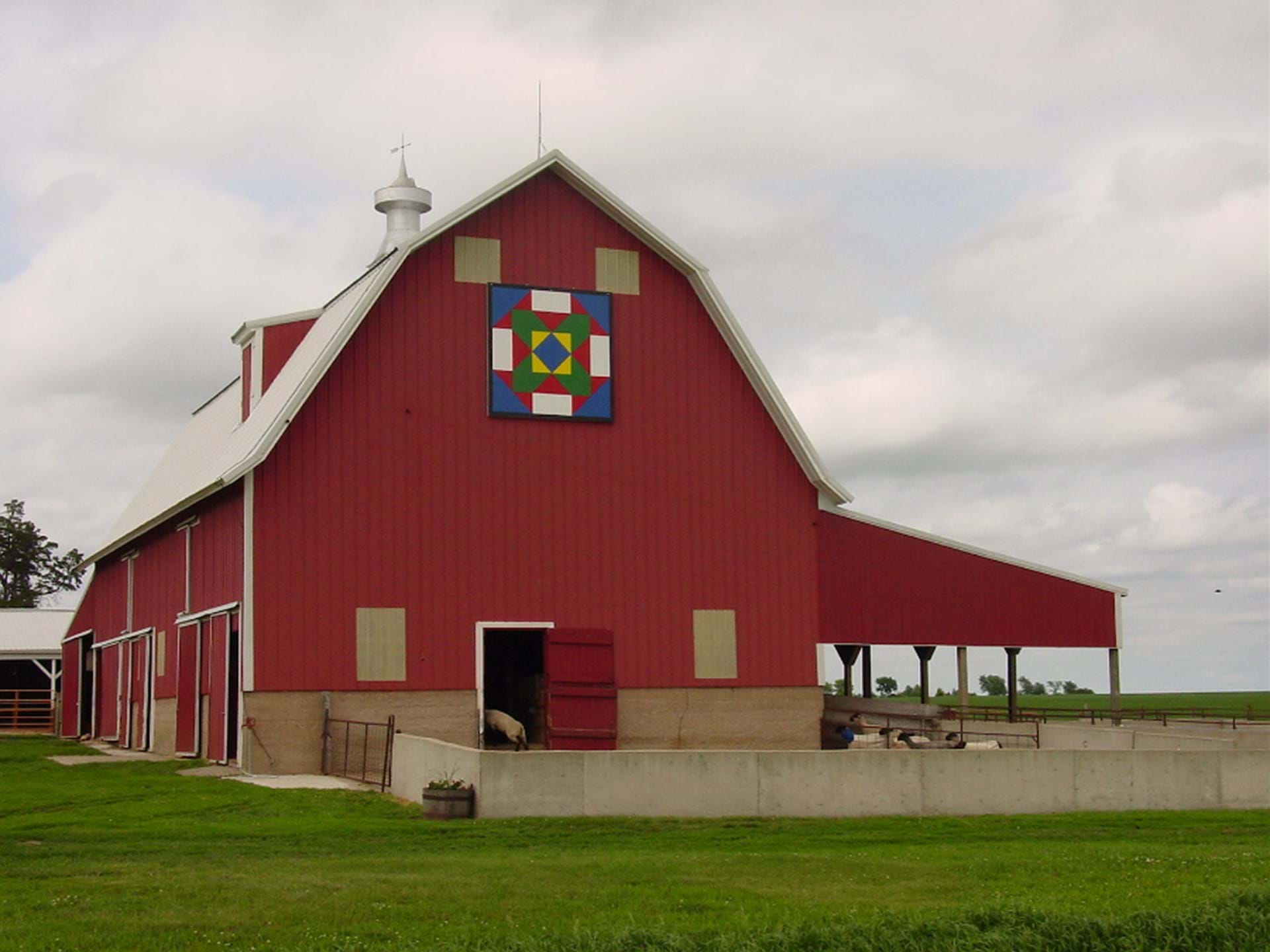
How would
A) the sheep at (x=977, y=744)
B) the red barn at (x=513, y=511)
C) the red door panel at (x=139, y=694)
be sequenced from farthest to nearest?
the red door panel at (x=139, y=694)
the sheep at (x=977, y=744)
the red barn at (x=513, y=511)

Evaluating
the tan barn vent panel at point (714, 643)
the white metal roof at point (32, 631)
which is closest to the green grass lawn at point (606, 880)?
the tan barn vent panel at point (714, 643)

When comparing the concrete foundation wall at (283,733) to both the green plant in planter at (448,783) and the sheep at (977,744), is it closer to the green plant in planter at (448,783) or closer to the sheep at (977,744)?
the green plant in planter at (448,783)

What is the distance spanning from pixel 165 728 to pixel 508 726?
8.77 metres

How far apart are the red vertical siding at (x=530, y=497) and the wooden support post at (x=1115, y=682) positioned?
12781mm

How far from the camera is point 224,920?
454 inches

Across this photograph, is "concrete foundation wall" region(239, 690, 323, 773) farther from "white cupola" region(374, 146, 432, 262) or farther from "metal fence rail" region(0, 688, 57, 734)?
"metal fence rail" region(0, 688, 57, 734)

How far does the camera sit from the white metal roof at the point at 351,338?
25.4m

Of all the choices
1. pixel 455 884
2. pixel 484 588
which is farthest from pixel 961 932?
pixel 484 588

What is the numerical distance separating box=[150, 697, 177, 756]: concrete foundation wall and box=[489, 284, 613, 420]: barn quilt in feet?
29.0

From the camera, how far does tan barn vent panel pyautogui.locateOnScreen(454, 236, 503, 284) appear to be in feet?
87.9

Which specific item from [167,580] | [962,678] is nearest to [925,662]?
[962,678]

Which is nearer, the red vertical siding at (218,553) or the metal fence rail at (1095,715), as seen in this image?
the red vertical siding at (218,553)

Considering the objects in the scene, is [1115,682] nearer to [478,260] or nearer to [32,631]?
[478,260]

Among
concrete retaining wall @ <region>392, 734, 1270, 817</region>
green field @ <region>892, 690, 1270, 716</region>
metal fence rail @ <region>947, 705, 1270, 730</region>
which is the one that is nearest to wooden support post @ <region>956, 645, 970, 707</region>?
metal fence rail @ <region>947, 705, 1270, 730</region>
